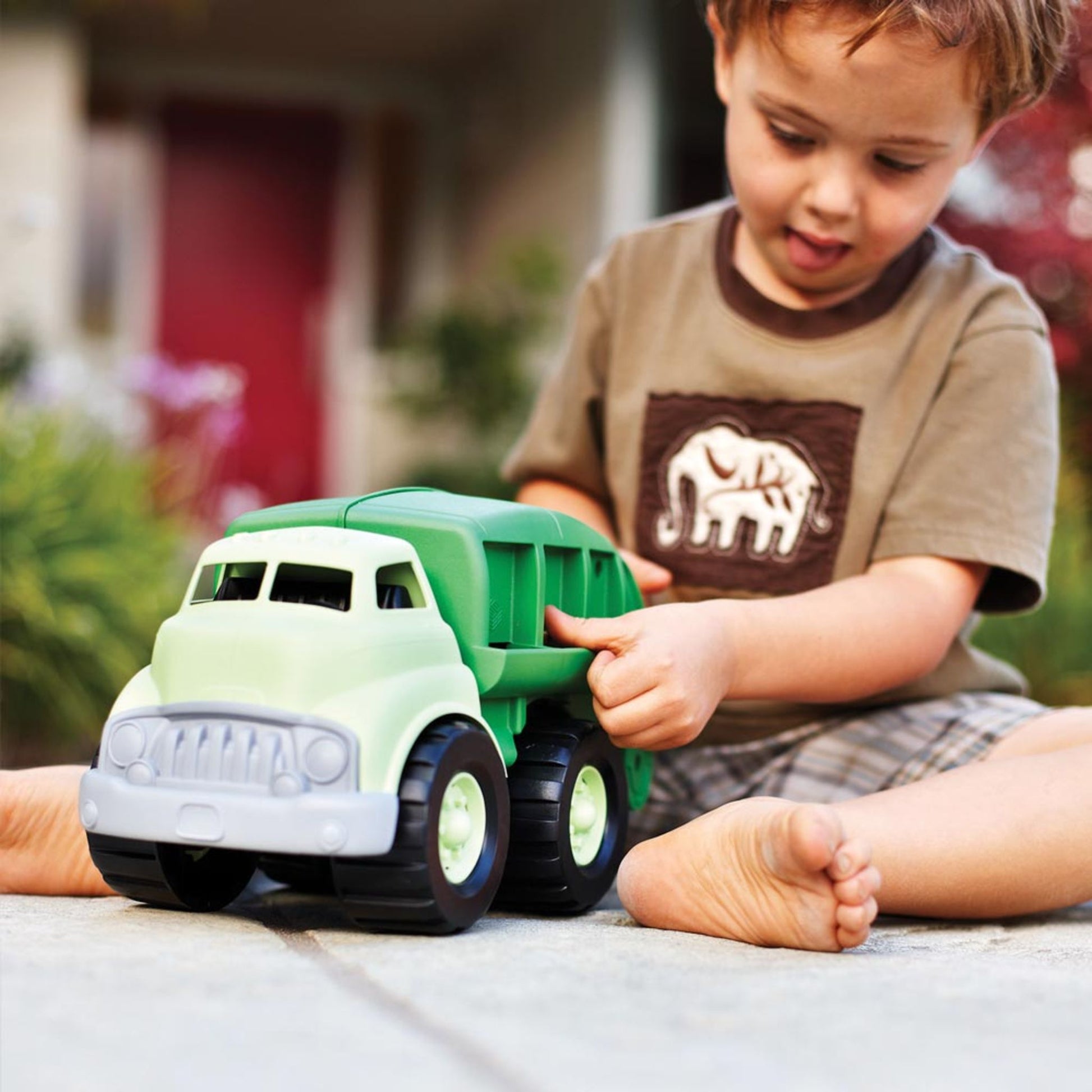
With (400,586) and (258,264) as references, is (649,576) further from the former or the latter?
(258,264)

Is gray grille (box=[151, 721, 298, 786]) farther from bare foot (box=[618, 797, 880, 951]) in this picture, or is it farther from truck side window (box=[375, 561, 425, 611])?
bare foot (box=[618, 797, 880, 951])

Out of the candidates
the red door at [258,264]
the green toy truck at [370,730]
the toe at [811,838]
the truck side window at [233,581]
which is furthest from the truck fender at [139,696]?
the red door at [258,264]

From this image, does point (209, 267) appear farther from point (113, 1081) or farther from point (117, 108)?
point (113, 1081)

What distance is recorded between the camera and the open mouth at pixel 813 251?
208 centimetres

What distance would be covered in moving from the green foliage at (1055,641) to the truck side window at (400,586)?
3.76 metres

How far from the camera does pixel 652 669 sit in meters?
1.67

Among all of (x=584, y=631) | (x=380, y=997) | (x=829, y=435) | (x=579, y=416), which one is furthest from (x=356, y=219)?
(x=380, y=997)

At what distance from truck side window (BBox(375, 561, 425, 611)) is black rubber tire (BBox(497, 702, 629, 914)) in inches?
9.3

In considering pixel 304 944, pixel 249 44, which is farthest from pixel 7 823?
pixel 249 44

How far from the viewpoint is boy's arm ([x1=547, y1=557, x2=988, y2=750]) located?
65.8 inches

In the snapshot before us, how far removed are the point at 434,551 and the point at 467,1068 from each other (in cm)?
66

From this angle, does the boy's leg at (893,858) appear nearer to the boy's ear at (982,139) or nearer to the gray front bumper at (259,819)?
the gray front bumper at (259,819)

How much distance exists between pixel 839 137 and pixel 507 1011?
1238 millimetres

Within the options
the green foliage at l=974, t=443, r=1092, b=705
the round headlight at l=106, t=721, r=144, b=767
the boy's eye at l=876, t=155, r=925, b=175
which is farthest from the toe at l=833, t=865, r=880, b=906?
the green foliage at l=974, t=443, r=1092, b=705
